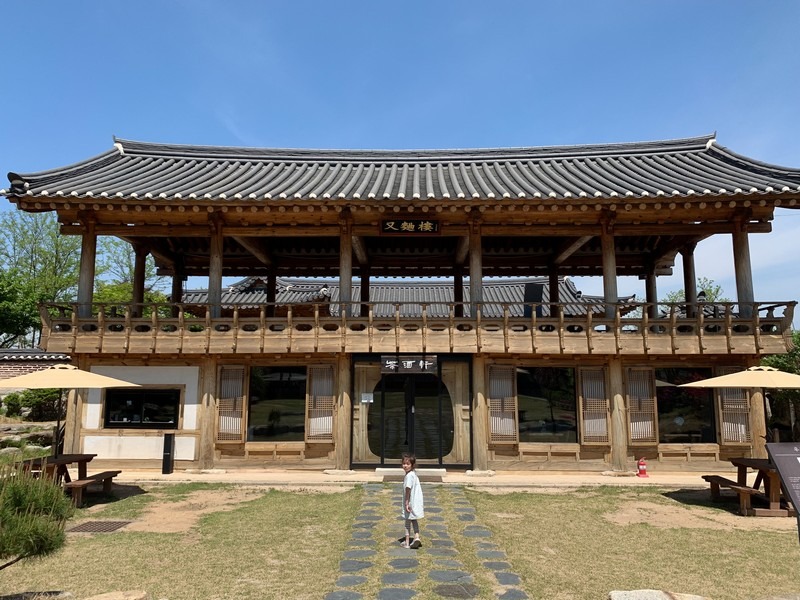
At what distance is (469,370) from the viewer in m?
14.3

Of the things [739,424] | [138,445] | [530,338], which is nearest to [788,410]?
[739,424]

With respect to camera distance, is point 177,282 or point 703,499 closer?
point 703,499

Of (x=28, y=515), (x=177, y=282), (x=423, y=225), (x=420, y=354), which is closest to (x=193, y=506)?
(x=28, y=515)

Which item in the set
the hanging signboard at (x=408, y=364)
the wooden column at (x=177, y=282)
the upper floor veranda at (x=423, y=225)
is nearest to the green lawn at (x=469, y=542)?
the hanging signboard at (x=408, y=364)

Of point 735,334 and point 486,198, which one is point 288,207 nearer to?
point 486,198

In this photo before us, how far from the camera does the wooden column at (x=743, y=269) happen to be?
1421 cm

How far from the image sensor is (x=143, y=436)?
14.2 meters

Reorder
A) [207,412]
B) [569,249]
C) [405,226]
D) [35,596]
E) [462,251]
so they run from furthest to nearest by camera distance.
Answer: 1. [462,251]
2. [569,249]
3. [405,226]
4. [207,412]
5. [35,596]

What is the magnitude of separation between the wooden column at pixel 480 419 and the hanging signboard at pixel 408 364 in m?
1.17

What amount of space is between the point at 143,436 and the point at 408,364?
286 inches

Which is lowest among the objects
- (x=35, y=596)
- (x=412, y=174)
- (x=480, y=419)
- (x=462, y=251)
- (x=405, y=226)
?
(x=35, y=596)

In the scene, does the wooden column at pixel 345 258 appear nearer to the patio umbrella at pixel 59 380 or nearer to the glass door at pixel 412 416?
the glass door at pixel 412 416

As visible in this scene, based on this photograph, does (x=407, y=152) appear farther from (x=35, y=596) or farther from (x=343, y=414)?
(x=35, y=596)

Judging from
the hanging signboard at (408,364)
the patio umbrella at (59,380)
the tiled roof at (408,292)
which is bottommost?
the patio umbrella at (59,380)
